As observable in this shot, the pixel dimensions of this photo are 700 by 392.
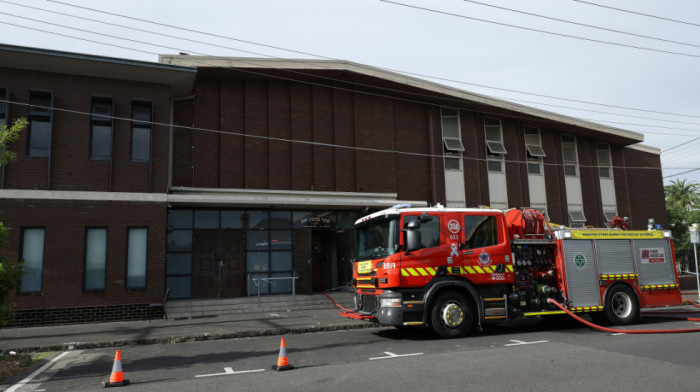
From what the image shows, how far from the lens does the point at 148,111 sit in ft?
51.7

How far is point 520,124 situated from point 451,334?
1641 centimetres

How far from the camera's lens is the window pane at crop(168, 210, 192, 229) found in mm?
16859

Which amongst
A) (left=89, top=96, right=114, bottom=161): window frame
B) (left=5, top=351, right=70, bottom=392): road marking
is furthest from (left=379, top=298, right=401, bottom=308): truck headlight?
(left=89, top=96, right=114, bottom=161): window frame

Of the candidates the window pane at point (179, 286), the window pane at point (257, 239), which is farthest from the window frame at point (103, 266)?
the window pane at point (257, 239)

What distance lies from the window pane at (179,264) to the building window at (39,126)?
200 inches

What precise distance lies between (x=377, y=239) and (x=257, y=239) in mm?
8447

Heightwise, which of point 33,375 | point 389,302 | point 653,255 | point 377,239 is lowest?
point 33,375

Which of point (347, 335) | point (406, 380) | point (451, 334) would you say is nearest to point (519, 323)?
point (451, 334)

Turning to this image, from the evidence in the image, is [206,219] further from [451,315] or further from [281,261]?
[451,315]

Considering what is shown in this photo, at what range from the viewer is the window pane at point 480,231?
1052 cm

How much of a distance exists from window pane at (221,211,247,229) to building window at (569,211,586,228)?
16.4 metres

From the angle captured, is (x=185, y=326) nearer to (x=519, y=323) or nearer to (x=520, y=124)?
(x=519, y=323)

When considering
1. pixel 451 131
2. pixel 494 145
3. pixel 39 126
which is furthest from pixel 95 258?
pixel 494 145

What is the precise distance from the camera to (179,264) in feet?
55.1
